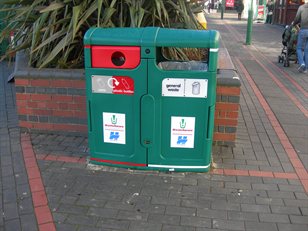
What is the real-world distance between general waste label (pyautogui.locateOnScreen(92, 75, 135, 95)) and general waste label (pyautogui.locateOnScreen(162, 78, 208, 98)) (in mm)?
338

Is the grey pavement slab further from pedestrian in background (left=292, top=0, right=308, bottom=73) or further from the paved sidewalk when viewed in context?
pedestrian in background (left=292, top=0, right=308, bottom=73)

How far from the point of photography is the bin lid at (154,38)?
353 cm

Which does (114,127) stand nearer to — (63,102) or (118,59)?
(118,59)

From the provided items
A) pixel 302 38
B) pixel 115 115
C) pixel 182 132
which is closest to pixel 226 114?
pixel 182 132

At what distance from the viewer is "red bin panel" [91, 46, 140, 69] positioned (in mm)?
3619

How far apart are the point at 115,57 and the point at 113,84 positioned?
0.86 feet

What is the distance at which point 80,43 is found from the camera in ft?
16.8

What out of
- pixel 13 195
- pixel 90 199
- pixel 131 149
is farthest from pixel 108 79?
pixel 13 195

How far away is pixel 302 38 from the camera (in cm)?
930

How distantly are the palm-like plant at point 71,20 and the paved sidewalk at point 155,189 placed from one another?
1074mm

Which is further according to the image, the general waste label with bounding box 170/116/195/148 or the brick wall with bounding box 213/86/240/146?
the brick wall with bounding box 213/86/240/146

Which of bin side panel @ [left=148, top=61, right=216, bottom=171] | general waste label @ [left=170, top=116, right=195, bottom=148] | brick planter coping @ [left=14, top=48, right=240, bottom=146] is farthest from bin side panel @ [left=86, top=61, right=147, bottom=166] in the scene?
brick planter coping @ [left=14, top=48, right=240, bottom=146]

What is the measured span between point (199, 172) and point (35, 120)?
222 cm

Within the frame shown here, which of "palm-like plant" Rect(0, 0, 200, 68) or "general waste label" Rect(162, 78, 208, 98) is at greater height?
"palm-like plant" Rect(0, 0, 200, 68)
